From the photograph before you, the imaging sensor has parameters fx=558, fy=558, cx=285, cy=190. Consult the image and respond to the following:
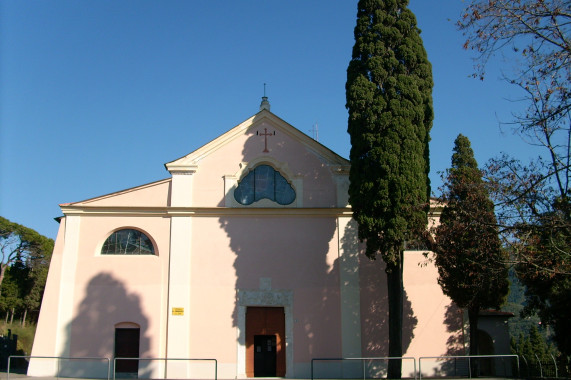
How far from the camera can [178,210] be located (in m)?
20.5

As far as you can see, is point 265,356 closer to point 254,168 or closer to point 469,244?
point 254,168

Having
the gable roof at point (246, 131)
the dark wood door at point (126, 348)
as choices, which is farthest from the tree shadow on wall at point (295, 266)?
the dark wood door at point (126, 348)

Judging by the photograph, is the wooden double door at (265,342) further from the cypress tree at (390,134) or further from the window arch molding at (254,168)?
the cypress tree at (390,134)

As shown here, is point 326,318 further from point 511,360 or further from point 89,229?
point 89,229

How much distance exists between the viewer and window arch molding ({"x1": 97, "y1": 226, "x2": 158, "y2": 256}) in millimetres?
20422

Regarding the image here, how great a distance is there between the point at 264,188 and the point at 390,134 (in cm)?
546

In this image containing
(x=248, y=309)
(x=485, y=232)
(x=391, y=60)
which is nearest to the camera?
(x=485, y=232)

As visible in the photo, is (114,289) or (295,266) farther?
(295,266)

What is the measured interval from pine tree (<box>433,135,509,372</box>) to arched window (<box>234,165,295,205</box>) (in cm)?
578

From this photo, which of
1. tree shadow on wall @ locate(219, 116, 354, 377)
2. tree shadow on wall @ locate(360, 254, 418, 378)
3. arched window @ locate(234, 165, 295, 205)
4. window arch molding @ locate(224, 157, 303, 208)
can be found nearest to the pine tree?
tree shadow on wall @ locate(360, 254, 418, 378)

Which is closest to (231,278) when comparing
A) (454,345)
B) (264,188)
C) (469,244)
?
(264,188)

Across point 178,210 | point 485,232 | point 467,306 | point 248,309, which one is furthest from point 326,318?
point 485,232

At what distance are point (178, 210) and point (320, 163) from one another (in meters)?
5.60

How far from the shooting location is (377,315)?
19969 mm
